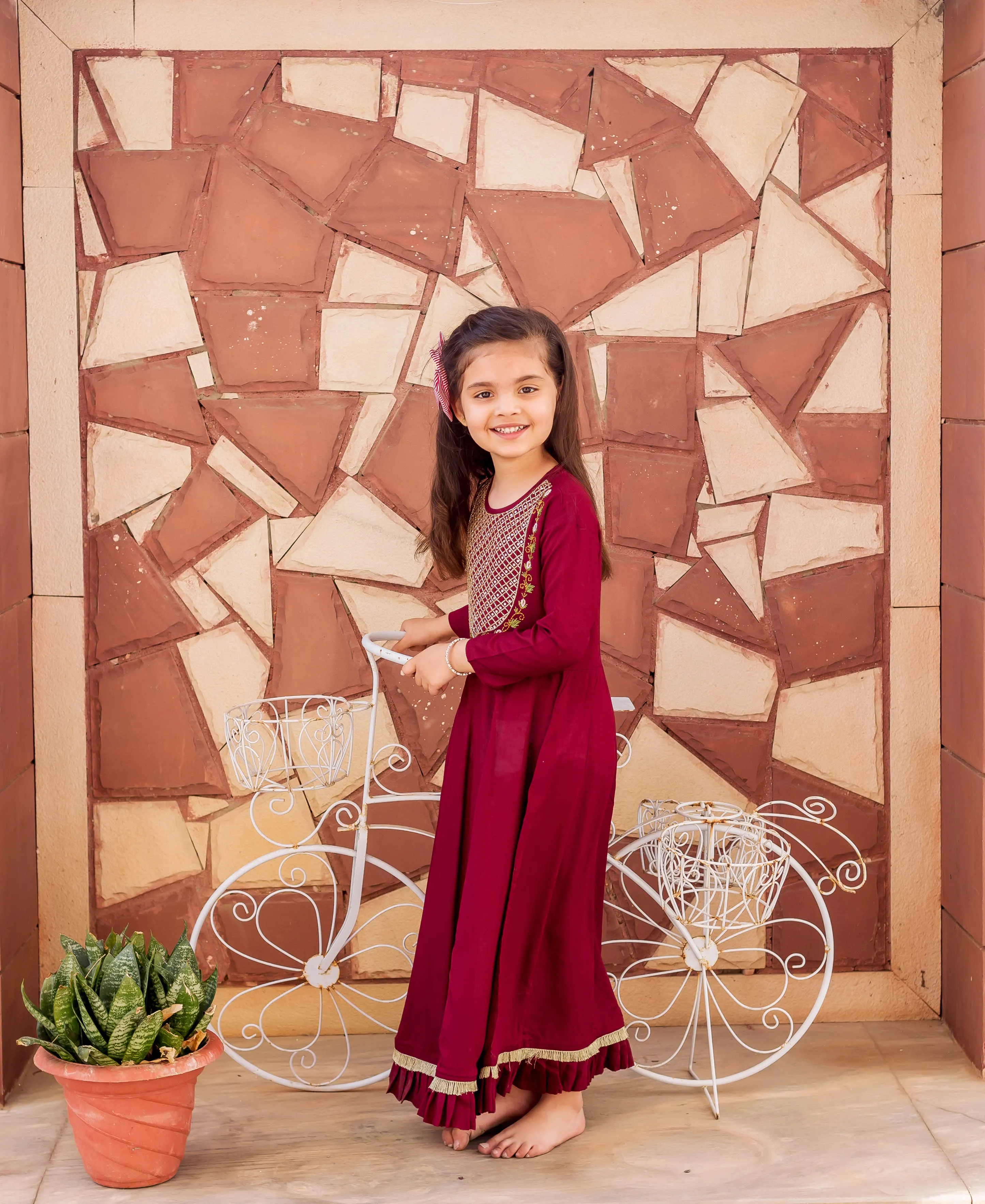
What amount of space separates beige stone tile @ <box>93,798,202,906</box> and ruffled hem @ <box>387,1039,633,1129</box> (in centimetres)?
83

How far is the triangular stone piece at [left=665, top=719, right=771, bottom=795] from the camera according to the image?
2.98 metres

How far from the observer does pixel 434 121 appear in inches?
112

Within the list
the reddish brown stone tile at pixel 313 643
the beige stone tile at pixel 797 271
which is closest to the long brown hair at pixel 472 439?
the reddish brown stone tile at pixel 313 643

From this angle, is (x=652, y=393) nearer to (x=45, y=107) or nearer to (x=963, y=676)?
(x=963, y=676)

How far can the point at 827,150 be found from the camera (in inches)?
113

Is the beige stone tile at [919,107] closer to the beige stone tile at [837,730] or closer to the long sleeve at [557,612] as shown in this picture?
the beige stone tile at [837,730]

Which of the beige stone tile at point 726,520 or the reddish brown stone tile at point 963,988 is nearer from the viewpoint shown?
the reddish brown stone tile at point 963,988

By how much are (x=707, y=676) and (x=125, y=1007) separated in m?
1.47

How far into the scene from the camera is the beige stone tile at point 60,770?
115 inches

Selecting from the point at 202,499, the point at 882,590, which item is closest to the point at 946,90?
the point at 882,590

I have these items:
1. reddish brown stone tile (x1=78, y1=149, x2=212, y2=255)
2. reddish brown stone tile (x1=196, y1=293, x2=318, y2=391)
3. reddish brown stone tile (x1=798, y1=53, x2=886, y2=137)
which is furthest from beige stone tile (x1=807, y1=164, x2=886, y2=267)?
reddish brown stone tile (x1=78, y1=149, x2=212, y2=255)

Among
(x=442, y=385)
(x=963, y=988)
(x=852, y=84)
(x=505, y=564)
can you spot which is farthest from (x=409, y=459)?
(x=963, y=988)

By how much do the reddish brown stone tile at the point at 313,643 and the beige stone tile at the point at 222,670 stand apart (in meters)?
0.04

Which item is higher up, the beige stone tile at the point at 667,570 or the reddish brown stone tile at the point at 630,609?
the beige stone tile at the point at 667,570
